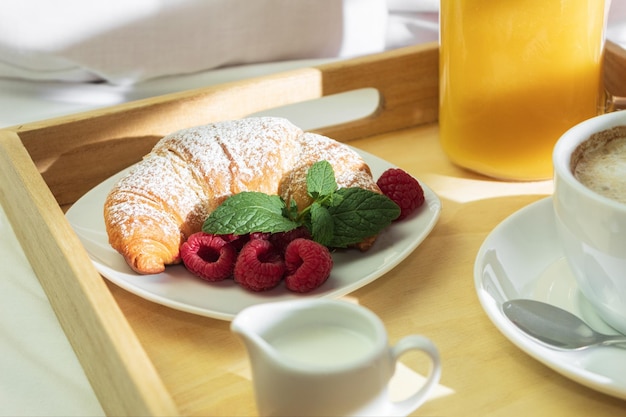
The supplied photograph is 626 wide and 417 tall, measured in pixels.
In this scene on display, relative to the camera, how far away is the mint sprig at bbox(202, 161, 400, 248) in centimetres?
70

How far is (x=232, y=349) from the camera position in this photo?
64 cm

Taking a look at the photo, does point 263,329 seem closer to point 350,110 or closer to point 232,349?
point 232,349

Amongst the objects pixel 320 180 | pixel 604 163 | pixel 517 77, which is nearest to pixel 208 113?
pixel 320 180

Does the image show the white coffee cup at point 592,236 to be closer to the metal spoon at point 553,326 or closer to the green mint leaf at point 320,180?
the metal spoon at point 553,326

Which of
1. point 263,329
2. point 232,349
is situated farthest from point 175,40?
point 263,329

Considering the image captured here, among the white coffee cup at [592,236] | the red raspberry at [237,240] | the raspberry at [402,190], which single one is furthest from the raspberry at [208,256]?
the white coffee cup at [592,236]

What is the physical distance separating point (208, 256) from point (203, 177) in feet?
0.28

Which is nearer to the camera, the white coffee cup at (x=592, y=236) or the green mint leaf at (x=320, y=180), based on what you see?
the white coffee cup at (x=592, y=236)

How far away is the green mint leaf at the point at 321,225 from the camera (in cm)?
69

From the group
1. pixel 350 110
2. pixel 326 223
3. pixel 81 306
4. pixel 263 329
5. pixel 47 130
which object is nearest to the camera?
pixel 263 329

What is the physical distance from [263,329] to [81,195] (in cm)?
45

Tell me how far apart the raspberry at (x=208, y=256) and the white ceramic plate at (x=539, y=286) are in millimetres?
201

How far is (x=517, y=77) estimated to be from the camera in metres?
0.79

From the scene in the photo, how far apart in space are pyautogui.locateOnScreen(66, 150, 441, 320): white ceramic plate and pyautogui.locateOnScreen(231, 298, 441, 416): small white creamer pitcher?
0.14m
